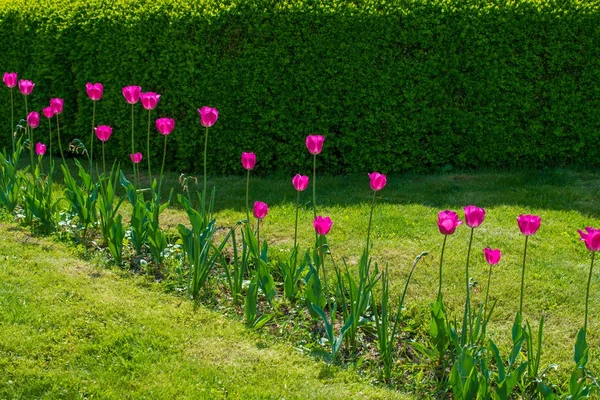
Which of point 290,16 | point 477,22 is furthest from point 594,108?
point 290,16

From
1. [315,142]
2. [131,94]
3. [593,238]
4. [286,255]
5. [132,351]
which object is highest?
[131,94]

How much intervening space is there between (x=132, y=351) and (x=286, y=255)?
4.89 ft

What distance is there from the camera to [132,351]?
389 centimetres

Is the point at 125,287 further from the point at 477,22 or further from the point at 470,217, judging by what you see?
the point at 477,22

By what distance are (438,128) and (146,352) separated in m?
4.11

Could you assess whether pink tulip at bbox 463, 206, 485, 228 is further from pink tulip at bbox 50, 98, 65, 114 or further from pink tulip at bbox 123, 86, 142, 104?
pink tulip at bbox 50, 98, 65, 114

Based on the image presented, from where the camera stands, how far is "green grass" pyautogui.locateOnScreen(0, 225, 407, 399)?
3594mm

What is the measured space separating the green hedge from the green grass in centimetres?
287

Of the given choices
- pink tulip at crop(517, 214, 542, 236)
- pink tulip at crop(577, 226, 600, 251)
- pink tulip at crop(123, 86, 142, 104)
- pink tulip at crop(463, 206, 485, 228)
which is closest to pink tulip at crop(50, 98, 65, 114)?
pink tulip at crop(123, 86, 142, 104)

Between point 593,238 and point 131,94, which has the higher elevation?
point 131,94

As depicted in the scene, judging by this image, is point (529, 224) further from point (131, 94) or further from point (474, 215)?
point (131, 94)

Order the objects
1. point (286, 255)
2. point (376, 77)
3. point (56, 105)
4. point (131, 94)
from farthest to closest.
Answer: point (376, 77), point (56, 105), point (286, 255), point (131, 94)

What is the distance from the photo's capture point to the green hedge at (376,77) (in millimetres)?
6957

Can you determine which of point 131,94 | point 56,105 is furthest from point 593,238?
point 56,105
